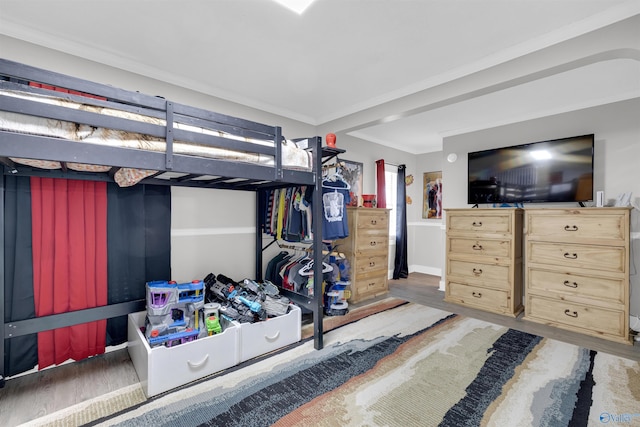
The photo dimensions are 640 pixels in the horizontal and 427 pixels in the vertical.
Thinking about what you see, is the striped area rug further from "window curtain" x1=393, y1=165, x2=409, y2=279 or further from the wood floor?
"window curtain" x1=393, y1=165, x2=409, y2=279

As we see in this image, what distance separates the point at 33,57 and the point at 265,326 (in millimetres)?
2598

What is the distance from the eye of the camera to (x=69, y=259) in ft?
6.93

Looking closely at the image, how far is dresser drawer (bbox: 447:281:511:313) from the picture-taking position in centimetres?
319

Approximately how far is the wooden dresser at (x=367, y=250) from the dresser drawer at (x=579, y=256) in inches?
64.9

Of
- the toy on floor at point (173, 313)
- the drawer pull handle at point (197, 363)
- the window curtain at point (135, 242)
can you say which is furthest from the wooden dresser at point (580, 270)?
the window curtain at point (135, 242)

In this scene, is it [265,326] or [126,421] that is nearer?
[126,421]

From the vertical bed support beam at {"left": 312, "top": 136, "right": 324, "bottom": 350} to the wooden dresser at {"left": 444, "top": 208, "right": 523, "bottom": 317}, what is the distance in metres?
2.10

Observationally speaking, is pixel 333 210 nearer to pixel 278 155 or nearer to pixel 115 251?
pixel 278 155

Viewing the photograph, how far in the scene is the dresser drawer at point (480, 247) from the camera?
3190 millimetres

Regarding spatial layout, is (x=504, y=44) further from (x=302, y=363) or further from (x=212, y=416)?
(x=212, y=416)

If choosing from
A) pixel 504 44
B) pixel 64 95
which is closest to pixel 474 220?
pixel 504 44

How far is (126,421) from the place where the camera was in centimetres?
153

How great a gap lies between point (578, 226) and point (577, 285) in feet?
1.88

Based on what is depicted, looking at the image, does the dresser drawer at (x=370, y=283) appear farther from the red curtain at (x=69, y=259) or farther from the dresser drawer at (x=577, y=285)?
the red curtain at (x=69, y=259)
